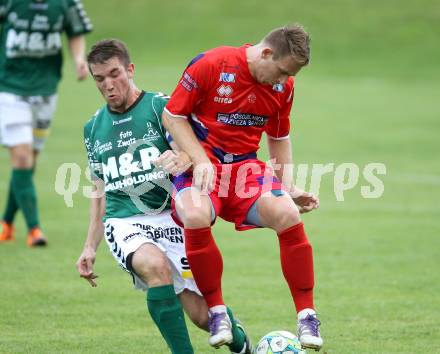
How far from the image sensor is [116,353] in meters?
6.66

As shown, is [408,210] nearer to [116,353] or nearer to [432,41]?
[116,353]

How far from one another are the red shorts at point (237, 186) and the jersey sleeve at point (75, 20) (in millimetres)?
4929

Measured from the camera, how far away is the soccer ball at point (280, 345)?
20.2 feet

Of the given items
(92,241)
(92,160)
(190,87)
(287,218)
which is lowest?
(92,241)

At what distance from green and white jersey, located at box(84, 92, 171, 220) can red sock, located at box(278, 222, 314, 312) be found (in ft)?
2.77

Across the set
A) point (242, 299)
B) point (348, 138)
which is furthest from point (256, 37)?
point (242, 299)

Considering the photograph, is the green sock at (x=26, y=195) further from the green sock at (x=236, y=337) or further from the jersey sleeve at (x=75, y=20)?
the green sock at (x=236, y=337)

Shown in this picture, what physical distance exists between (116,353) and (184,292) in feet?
2.22

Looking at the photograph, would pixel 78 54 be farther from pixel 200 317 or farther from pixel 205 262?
Answer: pixel 205 262

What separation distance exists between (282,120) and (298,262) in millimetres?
988

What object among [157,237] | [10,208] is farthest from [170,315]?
[10,208]

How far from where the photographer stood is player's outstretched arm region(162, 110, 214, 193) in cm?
599

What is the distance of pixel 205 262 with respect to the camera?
605cm

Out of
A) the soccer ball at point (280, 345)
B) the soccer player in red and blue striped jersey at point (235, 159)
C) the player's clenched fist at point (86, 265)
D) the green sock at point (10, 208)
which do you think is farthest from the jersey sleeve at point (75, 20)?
the soccer ball at point (280, 345)
